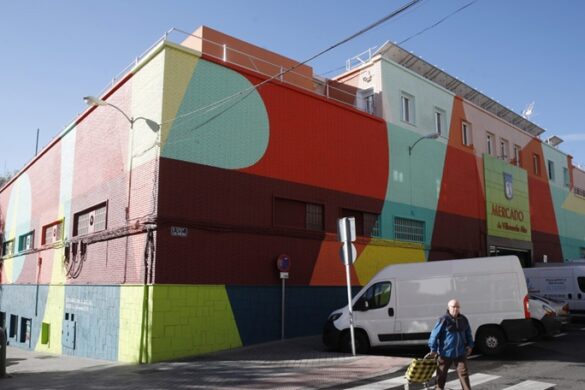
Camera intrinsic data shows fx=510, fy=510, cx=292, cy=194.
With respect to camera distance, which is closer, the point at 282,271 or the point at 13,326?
the point at 282,271

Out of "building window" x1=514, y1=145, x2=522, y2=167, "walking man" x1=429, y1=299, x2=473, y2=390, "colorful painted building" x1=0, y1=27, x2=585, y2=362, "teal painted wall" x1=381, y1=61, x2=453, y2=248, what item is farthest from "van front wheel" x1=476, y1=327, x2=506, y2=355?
"building window" x1=514, y1=145, x2=522, y2=167

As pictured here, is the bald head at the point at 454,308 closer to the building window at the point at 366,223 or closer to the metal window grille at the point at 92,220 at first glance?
the building window at the point at 366,223

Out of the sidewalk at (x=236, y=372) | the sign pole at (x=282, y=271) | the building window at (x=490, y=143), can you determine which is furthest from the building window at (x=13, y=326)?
the building window at (x=490, y=143)

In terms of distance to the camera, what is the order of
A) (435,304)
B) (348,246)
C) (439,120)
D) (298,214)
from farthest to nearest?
(439,120) < (298,214) < (435,304) < (348,246)

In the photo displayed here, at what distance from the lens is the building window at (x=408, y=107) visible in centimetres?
2253

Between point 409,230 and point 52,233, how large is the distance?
15.5m

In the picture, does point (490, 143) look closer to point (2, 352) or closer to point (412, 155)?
point (412, 155)

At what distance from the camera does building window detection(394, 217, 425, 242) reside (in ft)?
67.3

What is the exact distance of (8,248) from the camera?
29.7 m

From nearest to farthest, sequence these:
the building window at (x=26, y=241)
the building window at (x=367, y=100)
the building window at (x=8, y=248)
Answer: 1. the building window at (x=367, y=100)
2. the building window at (x=26, y=241)
3. the building window at (x=8, y=248)

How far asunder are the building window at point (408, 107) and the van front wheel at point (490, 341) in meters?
12.1

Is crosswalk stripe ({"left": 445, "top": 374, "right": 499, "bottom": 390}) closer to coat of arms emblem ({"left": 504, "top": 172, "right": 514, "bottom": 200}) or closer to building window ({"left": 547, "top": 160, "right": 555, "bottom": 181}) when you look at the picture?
coat of arms emblem ({"left": 504, "top": 172, "right": 514, "bottom": 200})

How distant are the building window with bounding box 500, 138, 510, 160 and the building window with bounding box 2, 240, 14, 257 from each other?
28043mm

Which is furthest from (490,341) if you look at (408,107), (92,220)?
(92,220)
